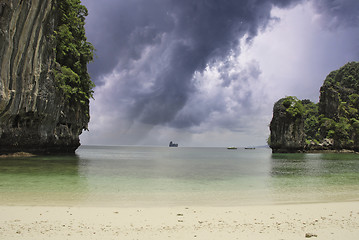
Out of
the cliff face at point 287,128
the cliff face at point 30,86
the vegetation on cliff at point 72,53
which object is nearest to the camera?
the cliff face at point 30,86

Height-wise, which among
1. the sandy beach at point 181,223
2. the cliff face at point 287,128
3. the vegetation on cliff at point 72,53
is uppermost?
the vegetation on cliff at point 72,53

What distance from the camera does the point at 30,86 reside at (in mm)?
23156

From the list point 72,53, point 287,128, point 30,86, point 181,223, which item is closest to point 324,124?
point 287,128

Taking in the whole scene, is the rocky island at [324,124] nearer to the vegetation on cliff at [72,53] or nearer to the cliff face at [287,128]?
the cliff face at [287,128]

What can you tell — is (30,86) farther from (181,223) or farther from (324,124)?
(324,124)

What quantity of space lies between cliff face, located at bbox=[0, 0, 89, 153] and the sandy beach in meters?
16.1

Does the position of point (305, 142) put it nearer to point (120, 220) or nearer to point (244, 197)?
point (244, 197)

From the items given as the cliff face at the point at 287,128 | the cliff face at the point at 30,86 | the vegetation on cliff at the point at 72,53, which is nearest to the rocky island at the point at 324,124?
the cliff face at the point at 287,128

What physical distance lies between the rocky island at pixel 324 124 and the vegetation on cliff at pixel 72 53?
4799 centimetres

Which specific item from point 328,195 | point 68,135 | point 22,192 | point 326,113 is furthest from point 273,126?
point 22,192

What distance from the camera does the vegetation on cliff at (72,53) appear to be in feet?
107

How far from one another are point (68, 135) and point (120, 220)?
114 ft

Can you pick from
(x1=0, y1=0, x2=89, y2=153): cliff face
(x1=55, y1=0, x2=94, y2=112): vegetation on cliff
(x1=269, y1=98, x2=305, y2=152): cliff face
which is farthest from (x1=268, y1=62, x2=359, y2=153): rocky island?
(x1=0, y1=0, x2=89, y2=153): cliff face

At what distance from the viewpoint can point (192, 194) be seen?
9977 mm
